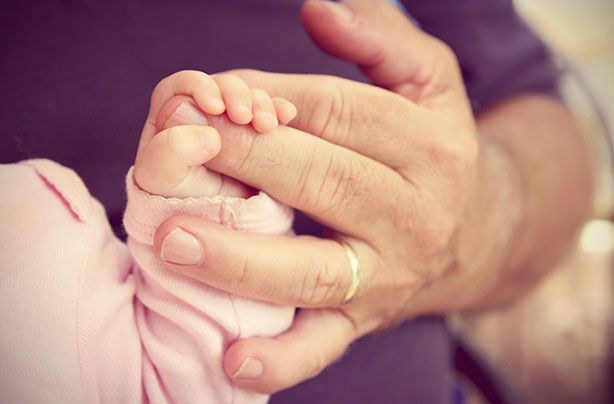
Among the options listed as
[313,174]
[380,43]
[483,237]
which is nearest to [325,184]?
[313,174]

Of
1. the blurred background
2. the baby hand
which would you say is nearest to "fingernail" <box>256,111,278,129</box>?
the baby hand

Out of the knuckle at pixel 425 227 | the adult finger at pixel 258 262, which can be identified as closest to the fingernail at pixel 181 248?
the adult finger at pixel 258 262

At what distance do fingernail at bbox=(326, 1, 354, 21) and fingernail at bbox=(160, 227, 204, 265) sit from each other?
0.57 ft

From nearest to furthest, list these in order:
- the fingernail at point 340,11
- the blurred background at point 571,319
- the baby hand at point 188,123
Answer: the baby hand at point 188,123 → the fingernail at point 340,11 → the blurred background at point 571,319

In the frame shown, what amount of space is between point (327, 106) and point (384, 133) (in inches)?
1.6

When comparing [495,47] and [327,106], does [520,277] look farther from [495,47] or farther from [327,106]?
[327,106]

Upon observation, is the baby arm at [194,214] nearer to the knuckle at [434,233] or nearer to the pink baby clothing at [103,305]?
the pink baby clothing at [103,305]

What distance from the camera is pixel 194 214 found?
246mm

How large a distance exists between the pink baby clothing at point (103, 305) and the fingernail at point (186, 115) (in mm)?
37

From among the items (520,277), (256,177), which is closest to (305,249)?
(256,177)

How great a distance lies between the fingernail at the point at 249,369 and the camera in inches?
10.0

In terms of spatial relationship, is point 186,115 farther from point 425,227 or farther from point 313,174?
point 425,227

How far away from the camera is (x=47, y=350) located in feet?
0.78

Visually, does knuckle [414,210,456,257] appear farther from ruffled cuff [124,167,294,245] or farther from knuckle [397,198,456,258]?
ruffled cuff [124,167,294,245]
